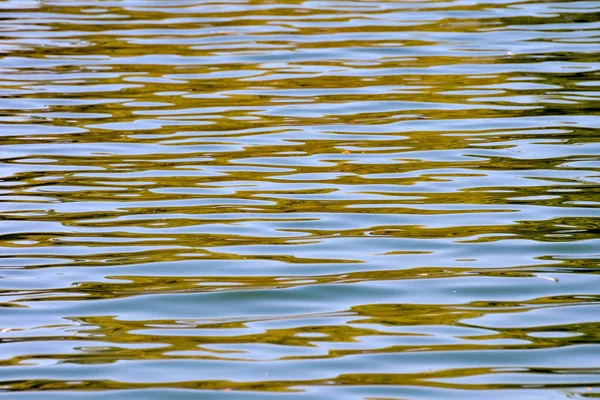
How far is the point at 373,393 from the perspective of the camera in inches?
149

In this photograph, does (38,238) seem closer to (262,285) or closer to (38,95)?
(262,285)

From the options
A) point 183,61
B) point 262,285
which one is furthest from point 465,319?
point 183,61

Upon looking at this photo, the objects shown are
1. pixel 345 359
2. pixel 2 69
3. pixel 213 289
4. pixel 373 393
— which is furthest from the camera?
pixel 2 69

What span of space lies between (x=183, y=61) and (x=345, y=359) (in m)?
5.42

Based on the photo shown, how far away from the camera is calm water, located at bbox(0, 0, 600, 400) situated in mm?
4047

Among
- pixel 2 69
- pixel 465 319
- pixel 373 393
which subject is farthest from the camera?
A: pixel 2 69

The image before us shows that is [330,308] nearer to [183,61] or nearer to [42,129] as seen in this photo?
[42,129]

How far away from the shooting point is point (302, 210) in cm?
575

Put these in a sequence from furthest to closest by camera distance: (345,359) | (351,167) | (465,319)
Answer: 1. (351,167)
2. (465,319)
3. (345,359)

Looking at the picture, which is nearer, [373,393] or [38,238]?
[373,393]

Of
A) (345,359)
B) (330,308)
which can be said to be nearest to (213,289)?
(330,308)

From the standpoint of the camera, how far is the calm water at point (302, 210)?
4.05 meters

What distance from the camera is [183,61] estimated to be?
360 inches

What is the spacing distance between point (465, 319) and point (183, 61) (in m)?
5.17
